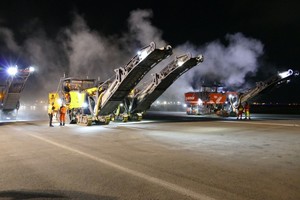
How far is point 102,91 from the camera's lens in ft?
68.1

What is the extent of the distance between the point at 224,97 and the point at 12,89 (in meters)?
20.2

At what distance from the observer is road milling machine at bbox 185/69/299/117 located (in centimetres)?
3006

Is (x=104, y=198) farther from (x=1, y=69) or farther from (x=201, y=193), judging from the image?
(x=1, y=69)

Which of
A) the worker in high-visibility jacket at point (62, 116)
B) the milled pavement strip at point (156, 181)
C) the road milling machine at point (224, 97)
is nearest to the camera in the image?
the milled pavement strip at point (156, 181)

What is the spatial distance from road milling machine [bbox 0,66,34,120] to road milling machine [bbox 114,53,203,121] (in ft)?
25.1

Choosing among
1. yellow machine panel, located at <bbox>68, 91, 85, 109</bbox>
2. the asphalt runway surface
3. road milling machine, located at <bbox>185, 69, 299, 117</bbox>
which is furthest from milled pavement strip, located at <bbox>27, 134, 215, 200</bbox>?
road milling machine, located at <bbox>185, 69, 299, 117</bbox>

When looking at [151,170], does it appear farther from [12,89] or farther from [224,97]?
[224,97]

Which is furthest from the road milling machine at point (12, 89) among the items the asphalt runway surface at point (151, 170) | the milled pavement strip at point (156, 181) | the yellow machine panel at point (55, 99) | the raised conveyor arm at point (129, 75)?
the milled pavement strip at point (156, 181)

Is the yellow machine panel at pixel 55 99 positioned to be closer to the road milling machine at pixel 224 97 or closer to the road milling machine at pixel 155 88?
the road milling machine at pixel 155 88

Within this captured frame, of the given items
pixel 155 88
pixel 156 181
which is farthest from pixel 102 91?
pixel 156 181

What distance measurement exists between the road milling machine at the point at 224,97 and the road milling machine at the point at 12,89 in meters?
17.6

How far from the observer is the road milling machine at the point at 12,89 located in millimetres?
23688

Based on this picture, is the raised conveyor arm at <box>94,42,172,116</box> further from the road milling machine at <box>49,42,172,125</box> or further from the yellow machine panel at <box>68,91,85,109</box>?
the yellow machine panel at <box>68,91,85,109</box>

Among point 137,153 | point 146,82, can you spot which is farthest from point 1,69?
point 137,153
